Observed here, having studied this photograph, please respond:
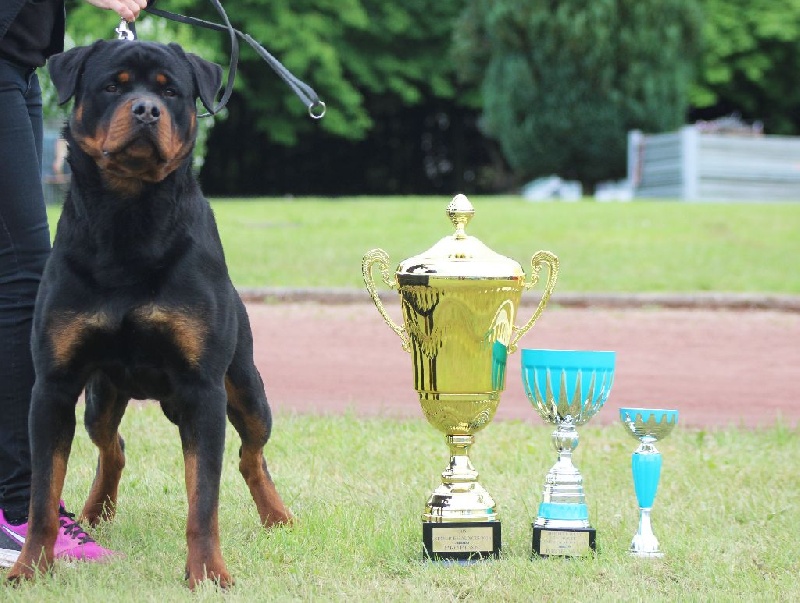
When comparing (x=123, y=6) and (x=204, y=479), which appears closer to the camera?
(x=204, y=479)

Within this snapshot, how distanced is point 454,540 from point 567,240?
9.94m

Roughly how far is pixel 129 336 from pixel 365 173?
105 ft

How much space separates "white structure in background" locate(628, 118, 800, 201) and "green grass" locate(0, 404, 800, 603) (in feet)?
51.6

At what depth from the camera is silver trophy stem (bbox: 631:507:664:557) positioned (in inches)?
146

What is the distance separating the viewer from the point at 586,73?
24.0 m

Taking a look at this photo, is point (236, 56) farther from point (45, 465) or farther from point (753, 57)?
point (753, 57)

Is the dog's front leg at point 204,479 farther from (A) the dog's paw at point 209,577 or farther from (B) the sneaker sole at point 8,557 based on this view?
(B) the sneaker sole at point 8,557

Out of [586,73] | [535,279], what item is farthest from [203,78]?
[586,73]

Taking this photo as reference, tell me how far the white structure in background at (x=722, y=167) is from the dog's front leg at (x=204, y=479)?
18493 mm

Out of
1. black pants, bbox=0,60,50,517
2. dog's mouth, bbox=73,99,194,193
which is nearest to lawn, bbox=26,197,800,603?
black pants, bbox=0,60,50,517

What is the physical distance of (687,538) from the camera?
3.95 meters

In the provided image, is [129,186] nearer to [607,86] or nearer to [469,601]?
[469,601]

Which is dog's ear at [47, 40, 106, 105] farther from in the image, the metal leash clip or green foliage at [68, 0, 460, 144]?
green foliage at [68, 0, 460, 144]

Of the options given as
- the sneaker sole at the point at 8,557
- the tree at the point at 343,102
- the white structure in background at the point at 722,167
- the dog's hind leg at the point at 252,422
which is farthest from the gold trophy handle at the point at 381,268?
the tree at the point at 343,102
